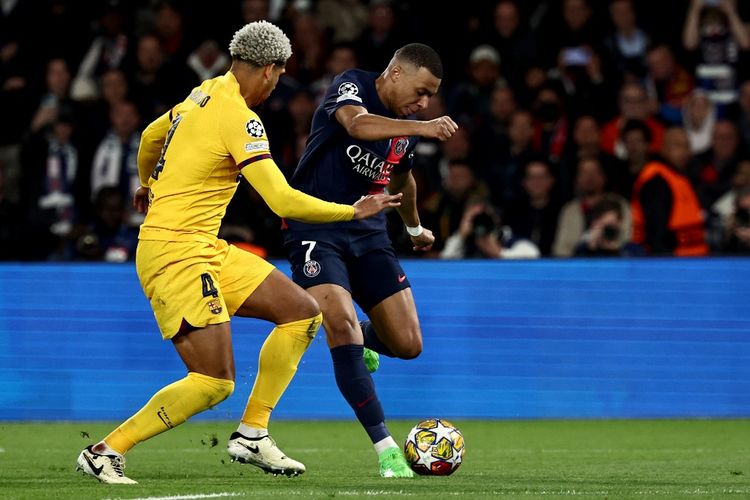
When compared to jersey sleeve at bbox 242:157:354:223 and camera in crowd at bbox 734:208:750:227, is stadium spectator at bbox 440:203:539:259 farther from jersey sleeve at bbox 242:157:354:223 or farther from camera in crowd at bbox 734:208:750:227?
jersey sleeve at bbox 242:157:354:223

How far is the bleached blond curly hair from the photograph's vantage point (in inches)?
308

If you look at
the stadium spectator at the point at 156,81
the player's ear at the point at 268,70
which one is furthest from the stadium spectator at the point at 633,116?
the player's ear at the point at 268,70

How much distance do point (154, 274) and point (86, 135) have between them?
28.1ft

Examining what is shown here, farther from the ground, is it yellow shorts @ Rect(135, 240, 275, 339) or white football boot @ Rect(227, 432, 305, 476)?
yellow shorts @ Rect(135, 240, 275, 339)

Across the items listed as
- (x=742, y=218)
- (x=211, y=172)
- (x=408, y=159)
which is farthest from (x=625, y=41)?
(x=211, y=172)

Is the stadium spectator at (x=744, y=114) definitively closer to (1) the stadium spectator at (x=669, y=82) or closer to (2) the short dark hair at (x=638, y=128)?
(1) the stadium spectator at (x=669, y=82)

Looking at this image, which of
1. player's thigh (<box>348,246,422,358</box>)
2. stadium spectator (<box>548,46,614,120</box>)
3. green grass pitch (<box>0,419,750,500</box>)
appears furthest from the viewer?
stadium spectator (<box>548,46,614,120</box>)

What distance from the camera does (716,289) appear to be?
41.4 ft

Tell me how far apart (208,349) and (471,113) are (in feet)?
28.5

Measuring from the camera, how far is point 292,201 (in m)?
7.66

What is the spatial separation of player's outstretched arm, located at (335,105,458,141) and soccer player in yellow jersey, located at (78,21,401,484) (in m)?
0.39

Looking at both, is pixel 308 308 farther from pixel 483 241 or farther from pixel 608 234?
pixel 608 234

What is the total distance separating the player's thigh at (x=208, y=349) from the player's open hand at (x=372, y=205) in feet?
2.89

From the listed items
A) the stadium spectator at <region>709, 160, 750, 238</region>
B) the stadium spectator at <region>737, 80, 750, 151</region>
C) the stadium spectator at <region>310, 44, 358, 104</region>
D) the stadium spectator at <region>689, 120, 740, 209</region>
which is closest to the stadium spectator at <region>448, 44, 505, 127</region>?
the stadium spectator at <region>310, 44, 358, 104</region>
